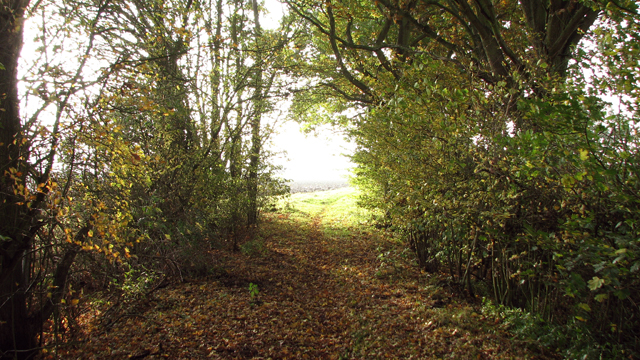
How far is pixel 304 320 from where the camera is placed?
5.53 metres

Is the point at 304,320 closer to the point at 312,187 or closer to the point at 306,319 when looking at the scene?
the point at 306,319

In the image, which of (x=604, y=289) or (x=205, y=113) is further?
(x=205, y=113)

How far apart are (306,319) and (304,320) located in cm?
5

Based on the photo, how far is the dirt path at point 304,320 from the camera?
4.38 meters

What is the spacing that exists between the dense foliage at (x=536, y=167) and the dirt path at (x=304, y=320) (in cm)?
80

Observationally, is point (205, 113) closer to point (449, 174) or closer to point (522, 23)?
point (449, 174)

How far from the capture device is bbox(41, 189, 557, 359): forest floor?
4352 mm

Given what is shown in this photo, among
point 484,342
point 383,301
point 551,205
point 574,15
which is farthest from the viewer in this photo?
point 383,301

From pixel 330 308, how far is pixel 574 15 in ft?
22.4

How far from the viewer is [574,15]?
5.39 meters

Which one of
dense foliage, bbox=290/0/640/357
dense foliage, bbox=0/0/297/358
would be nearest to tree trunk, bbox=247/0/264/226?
dense foliage, bbox=0/0/297/358

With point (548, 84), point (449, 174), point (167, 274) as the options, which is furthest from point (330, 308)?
point (548, 84)

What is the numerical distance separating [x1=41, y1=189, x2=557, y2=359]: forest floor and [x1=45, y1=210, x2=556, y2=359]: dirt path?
0.02m

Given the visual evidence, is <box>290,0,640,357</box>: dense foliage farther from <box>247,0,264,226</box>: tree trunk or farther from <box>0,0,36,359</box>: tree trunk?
<box>0,0,36,359</box>: tree trunk
